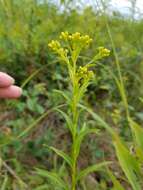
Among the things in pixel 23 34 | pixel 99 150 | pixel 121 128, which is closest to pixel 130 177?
pixel 99 150

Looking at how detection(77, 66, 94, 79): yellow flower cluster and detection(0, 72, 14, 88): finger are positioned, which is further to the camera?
detection(0, 72, 14, 88): finger

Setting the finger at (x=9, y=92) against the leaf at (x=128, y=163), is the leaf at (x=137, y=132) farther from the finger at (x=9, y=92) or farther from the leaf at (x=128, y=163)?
the finger at (x=9, y=92)

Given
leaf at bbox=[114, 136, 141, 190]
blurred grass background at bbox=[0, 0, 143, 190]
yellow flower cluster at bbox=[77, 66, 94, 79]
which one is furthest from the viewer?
blurred grass background at bbox=[0, 0, 143, 190]

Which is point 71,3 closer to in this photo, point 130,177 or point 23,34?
point 23,34

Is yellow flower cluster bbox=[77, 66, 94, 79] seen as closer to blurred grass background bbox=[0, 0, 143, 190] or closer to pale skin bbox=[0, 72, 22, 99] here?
pale skin bbox=[0, 72, 22, 99]

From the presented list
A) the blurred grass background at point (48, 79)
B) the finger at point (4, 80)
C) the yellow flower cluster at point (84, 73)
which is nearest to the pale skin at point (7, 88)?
the finger at point (4, 80)

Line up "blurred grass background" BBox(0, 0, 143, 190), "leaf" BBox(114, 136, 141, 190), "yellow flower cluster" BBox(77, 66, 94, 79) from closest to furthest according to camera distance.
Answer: "yellow flower cluster" BBox(77, 66, 94, 79)
"leaf" BBox(114, 136, 141, 190)
"blurred grass background" BBox(0, 0, 143, 190)

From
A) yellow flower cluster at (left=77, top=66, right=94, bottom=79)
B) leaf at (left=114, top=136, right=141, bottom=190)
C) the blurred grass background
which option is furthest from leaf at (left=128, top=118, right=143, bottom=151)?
the blurred grass background
